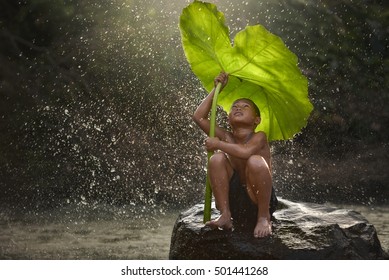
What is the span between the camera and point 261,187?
7.98ft

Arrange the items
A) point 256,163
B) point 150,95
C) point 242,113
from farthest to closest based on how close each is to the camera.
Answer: point 150,95 < point 242,113 < point 256,163

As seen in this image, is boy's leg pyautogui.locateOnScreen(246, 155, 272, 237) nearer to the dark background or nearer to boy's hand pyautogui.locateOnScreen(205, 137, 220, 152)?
boy's hand pyautogui.locateOnScreen(205, 137, 220, 152)

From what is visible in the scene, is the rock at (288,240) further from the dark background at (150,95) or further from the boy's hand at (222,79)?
the dark background at (150,95)

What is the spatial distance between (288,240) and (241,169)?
34 cm

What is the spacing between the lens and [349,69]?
18.9 feet

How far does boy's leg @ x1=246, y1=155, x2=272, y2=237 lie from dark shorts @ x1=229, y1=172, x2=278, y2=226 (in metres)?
0.08

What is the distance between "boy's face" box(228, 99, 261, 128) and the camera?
8.27ft

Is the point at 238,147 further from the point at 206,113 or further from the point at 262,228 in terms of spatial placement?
the point at 262,228

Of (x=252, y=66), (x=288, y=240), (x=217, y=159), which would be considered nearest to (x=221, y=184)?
(x=217, y=159)

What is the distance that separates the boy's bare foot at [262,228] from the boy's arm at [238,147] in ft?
0.86

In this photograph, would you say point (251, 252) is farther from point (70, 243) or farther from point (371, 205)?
point (371, 205)

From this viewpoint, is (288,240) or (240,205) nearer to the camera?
(288,240)

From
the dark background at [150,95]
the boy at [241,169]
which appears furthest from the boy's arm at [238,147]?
the dark background at [150,95]

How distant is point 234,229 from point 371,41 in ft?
12.4
